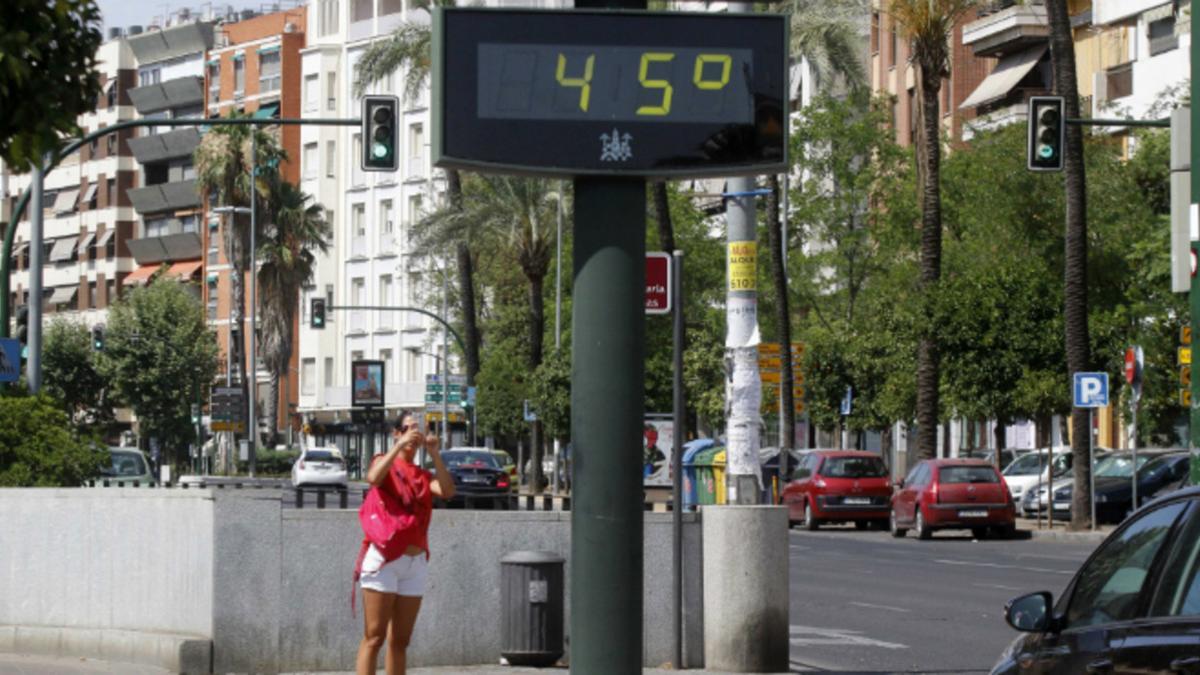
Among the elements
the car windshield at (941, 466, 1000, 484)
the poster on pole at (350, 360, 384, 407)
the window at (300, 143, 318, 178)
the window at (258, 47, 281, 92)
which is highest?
the window at (258, 47, 281, 92)

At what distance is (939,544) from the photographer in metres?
40.0

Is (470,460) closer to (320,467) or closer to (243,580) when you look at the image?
(320,467)

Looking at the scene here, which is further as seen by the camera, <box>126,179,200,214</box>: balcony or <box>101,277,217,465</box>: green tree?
<box>126,179,200,214</box>: balcony

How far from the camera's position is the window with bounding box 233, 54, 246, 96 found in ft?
377

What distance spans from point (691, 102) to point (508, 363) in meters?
74.2

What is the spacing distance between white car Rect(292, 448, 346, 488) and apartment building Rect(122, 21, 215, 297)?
50.6 meters

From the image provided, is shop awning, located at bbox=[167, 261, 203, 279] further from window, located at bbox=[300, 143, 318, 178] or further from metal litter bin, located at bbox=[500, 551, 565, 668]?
metal litter bin, located at bbox=[500, 551, 565, 668]

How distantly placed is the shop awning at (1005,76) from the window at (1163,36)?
8.02m

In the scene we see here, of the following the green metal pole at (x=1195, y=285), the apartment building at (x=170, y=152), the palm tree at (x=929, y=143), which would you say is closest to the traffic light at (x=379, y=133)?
the green metal pole at (x=1195, y=285)

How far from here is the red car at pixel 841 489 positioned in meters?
44.6

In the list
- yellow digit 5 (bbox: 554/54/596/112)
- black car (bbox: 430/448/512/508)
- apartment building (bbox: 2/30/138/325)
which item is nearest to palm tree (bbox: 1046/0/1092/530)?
black car (bbox: 430/448/512/508)

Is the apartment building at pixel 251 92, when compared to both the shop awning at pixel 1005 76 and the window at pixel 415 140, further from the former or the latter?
the shop awning at pixel 1005 76

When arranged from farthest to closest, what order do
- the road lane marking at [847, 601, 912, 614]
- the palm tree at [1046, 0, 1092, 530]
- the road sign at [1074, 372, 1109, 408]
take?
the palm tree at [1046, 0, 1092, 530] → the road sign at [1074, 372, 1109, 408] → the road lane marking at [847, 601, 912, 614]

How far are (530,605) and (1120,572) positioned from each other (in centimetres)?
817
